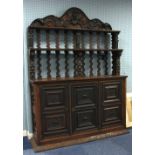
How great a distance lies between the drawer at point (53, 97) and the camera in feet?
9.05

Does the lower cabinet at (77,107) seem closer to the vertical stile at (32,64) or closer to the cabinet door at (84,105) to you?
the cabinet door at (84,105)

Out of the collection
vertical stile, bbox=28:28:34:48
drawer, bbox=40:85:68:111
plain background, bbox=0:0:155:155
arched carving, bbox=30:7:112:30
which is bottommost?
drawer, bbox=40:85:68:111

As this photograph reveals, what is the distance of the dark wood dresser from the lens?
2812 mm

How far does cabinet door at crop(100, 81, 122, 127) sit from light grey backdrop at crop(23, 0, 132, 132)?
2.18 ft

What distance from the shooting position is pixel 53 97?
2812mm

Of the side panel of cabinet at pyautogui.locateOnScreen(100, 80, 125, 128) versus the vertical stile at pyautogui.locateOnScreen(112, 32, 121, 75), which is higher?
the vertical stile at pyautogui.locateOnScreen(112, 32, 121, 75)

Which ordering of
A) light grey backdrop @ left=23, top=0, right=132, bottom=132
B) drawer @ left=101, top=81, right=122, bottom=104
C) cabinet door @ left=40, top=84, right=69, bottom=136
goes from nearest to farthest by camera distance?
cabinet door @ left=40, top=84, right=69, bottom=136, light grey backdrop @ left=23, top=0, right=132, bottom=132, drawer @ left=101, top=81, right=122, bottom=104

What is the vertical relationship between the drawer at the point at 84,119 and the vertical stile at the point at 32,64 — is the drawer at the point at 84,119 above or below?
below

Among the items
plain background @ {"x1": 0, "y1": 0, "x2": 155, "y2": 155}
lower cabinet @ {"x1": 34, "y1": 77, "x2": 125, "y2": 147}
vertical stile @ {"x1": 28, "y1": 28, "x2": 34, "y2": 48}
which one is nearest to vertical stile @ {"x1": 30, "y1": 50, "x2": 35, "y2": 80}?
vertical stile @ {"x1": 28, "y1": 28, "x2": 34, "y2": 48}

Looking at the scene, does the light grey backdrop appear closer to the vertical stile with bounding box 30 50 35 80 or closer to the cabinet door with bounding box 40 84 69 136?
→ the vertical stile with bounding box 30 50 35 80
